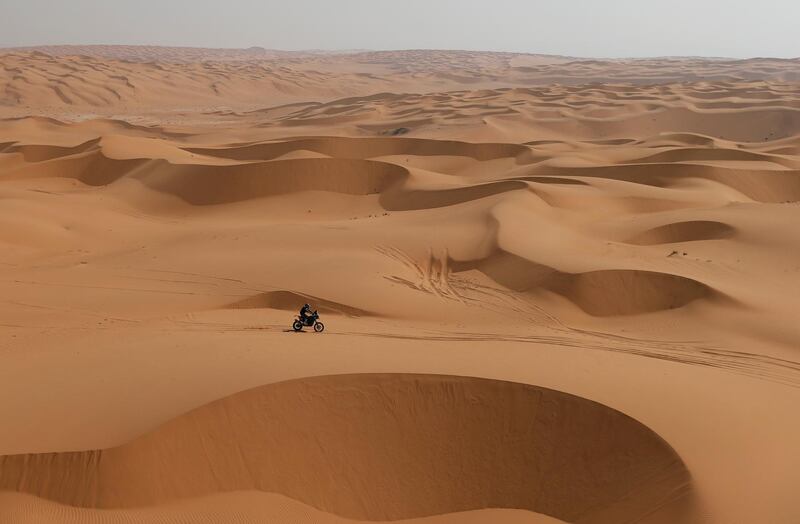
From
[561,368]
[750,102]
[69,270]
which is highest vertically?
[750,102]

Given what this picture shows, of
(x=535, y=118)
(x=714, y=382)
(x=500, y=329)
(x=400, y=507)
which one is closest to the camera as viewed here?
(x=400, y=507)

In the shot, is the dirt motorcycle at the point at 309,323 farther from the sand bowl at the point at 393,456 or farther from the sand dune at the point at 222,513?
the sand dune at the point at 222,513

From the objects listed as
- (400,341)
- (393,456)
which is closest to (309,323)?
(400,341)

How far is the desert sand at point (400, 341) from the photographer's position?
19.9 ft

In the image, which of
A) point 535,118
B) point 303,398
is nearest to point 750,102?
point 535,118

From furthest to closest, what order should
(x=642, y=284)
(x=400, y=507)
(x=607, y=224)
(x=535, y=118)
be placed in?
(x=535, y=118) < (x=607, y=224) < (x=642, y=284) < (x=400, y=507)

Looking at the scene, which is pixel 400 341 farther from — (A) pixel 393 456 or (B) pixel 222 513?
(B) pixel 222 513

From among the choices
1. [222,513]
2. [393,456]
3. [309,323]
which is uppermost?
[309,323]

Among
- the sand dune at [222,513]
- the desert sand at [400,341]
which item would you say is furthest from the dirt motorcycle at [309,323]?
the sand dune at [222,513]

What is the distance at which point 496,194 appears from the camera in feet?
62.8

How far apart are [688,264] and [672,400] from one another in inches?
269

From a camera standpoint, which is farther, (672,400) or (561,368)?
(561,368)

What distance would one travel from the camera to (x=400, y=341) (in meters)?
9.27

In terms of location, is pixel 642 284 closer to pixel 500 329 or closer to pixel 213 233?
pixel 500 329
